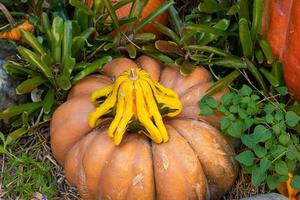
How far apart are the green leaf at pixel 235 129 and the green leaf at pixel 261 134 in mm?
54

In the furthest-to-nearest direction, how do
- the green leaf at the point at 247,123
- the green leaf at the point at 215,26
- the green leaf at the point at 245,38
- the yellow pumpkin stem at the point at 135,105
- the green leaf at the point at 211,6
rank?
1. the green leaf at the point at 211,6
2. the green leaf at the point at 215,26
3. the green leaf at the point at 245,38
4. the green leaf at the point at 247,123
5. the yellow pumpkin stem at the point at 135,105

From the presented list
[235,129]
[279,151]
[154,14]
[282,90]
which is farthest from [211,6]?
[279,151]

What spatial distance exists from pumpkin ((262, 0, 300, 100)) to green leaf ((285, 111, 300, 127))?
0.45ft

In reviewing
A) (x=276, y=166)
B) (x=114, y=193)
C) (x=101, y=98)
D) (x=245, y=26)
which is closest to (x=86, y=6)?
(x=101, y=98)

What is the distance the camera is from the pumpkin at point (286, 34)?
2165mm

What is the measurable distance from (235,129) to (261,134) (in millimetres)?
90

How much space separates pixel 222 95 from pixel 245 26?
266 millimetres

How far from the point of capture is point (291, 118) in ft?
6.93

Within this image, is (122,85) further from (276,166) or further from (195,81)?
(276,166)

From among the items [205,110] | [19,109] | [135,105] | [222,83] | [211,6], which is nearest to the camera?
[135,105]

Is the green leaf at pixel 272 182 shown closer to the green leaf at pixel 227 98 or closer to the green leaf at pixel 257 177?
the green leaf at pixel 257 177

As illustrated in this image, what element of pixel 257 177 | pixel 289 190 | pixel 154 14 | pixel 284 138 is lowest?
pixel 289 190

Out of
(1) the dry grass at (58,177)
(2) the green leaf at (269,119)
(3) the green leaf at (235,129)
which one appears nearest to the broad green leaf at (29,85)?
(1) the dry grass at (58,177)

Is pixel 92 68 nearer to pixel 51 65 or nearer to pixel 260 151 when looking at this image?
pixel 51 65
